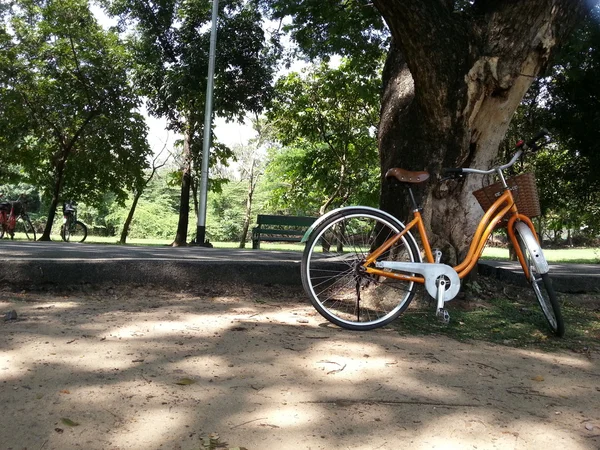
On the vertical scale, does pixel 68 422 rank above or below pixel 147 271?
below

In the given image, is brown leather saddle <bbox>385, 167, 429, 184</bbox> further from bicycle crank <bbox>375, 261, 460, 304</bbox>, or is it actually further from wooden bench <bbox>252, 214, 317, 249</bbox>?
wooden bench <bbox>252, 214, 317, 249</bbox>

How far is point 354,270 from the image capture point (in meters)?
3.81

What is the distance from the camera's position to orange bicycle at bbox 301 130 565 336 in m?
3.71

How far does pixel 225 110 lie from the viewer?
61.7ft

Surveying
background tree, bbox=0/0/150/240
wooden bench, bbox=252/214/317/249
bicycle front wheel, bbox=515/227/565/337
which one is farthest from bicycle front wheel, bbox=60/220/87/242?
bicycle front wheel, bbox=515/227/565/337

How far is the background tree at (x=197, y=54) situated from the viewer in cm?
1758

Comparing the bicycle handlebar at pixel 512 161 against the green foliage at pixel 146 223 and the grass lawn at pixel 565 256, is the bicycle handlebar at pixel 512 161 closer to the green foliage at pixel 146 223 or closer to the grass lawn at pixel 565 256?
the grass lawn at pixel 565 256

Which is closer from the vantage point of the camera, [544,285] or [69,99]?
[544,285]

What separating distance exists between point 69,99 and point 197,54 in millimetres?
5475

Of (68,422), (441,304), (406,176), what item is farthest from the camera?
(406,176)

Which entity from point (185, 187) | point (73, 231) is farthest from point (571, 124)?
point (73, 231)

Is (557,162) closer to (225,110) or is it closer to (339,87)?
(339,87)

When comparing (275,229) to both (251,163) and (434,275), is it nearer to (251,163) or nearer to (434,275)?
(434,275)

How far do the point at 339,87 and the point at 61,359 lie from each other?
17.8m
